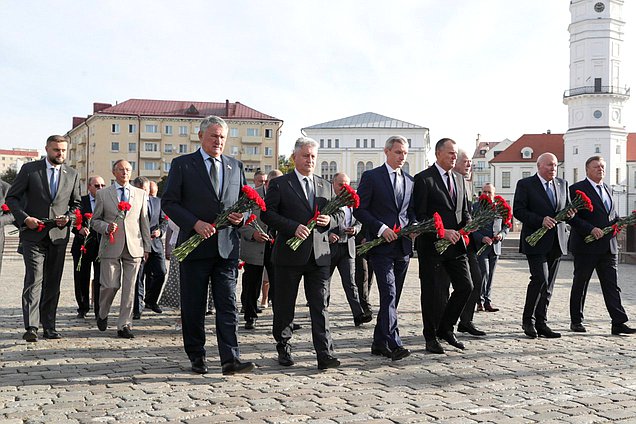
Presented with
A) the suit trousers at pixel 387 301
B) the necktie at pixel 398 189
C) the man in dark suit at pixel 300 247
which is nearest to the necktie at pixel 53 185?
the man in dark suit at pixel 300 247

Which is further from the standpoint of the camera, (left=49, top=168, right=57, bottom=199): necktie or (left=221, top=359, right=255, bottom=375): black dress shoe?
(left=49, top=168, right=57, bottom=199): necktie

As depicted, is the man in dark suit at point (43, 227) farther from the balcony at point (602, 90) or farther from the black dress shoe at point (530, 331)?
the balcony at point (602, 90)

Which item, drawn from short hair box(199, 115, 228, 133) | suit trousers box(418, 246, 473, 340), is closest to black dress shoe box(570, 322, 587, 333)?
suit trousers box(418, 246, 473, 340)

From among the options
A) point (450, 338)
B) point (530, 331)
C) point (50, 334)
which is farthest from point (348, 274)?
point (50, 334)

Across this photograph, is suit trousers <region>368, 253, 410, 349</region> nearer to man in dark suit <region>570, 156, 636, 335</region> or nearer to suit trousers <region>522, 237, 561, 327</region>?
suit trousers <region>522, 237, 561, 327</region>

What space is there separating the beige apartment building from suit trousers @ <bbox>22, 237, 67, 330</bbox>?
8832 cm

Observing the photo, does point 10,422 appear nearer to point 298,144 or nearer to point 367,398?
point 367,398

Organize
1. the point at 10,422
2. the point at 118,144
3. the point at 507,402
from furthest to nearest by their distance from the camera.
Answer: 1. the point at 118,144
2. the point at 507,402
3. the point at 10,422

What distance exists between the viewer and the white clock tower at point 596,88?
7962 centimetres

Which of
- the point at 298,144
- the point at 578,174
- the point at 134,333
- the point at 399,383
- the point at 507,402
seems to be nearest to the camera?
the point at 507,402

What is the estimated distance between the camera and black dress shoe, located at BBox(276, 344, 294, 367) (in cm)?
703

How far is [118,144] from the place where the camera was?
97.7 meters

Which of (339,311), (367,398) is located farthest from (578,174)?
(367,398)

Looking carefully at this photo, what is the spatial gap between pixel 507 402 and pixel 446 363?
1.61 metres
